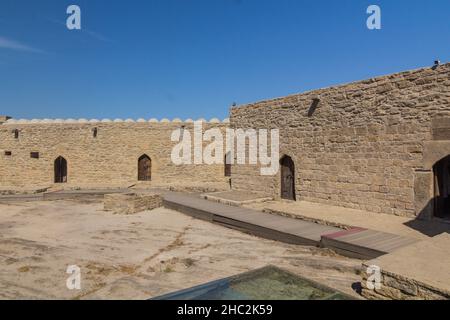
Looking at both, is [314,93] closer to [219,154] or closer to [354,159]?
[354,159]

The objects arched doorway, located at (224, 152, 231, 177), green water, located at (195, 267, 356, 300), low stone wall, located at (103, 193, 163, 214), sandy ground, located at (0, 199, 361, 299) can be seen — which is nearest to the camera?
green water, located at (195, 267, 356, 300)

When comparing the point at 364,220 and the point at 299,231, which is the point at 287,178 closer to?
the point at 364,220

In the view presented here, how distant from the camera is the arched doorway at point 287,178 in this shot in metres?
10.9

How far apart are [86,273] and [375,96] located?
748 cm

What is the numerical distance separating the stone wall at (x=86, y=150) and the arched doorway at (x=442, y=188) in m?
10.4

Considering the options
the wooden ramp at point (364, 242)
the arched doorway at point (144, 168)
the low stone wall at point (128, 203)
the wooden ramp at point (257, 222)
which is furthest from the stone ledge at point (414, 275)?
the arched doorway at point (144, 168)

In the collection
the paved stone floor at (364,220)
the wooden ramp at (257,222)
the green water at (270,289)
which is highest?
the green water at (270,289)

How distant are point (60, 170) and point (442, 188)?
631 inches

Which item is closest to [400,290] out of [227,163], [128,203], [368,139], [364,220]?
[364,220]

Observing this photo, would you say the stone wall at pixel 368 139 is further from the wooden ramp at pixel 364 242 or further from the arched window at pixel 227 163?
the arched window at pixel 227 163

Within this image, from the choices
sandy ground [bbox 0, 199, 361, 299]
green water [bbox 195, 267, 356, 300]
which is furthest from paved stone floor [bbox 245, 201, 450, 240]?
green water [bbox 195, 267, 356, 300]

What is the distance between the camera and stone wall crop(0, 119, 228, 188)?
52.9 ft

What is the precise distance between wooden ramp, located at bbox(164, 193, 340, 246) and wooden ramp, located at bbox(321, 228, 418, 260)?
0.37 meters

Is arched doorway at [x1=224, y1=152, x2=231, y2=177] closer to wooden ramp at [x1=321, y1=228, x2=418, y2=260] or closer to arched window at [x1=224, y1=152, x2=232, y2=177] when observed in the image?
A: arched window at [x1=224, y1=152, x2=232, y2=177]
